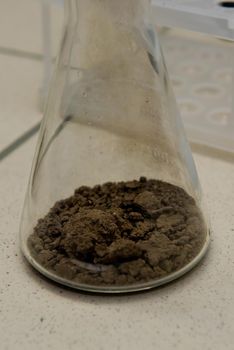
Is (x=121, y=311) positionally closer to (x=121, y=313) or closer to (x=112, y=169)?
(x=121, y=313)

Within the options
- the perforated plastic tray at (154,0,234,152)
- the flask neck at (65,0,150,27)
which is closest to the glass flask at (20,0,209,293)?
the flask neck at (65,0,150,27)

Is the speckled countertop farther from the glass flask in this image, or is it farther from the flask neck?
the flask neck

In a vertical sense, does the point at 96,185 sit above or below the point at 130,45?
below

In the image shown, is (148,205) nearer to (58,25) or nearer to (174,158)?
(174,158)

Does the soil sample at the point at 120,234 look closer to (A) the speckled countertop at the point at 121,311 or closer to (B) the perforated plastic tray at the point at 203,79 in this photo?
(A) the speckled countertop at the point at 121,311

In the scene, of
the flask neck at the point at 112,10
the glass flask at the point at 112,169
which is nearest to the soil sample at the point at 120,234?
the glass flask at the point at 112,169

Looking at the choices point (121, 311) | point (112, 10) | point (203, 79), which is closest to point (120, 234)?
point (121, 311)

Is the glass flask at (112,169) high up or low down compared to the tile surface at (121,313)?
up

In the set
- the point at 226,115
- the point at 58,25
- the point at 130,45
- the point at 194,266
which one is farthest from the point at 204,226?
the point at 58,25
